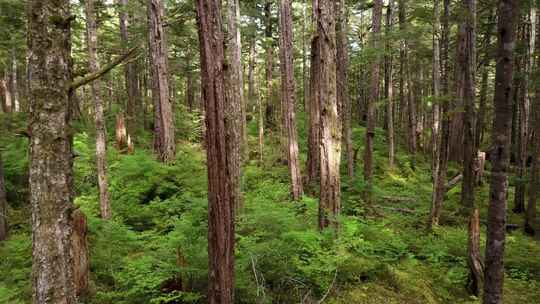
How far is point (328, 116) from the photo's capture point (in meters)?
7.09

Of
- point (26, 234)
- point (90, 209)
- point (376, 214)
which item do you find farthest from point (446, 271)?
point (26, 234)

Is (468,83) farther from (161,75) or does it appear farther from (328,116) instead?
(161,75)

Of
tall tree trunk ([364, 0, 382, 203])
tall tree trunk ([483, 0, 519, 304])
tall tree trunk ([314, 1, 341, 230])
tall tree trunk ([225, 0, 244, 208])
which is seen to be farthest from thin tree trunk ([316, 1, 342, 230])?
tall tree trunk ([364, 0, 382, 203])

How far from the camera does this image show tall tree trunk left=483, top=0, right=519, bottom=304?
15.0ft

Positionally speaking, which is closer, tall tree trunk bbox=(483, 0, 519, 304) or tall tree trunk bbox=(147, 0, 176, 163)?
tall tree trunk bbox=(483, 0, 519, 304)

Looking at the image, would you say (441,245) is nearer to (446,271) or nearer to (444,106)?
(446,271)

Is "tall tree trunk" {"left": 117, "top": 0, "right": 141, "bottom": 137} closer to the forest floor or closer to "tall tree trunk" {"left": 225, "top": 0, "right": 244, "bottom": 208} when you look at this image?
the forest floor

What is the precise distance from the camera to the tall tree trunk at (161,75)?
1145 centimetres

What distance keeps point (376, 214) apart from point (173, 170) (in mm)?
6777

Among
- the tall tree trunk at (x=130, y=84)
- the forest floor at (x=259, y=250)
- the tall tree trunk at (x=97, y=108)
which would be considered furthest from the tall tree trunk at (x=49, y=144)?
the tall tree trunk at (x=130, y=84)

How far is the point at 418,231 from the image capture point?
10398 mm

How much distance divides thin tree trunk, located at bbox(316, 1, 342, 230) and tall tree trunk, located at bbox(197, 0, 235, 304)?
3.41 metres

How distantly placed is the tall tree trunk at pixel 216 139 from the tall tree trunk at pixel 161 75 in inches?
332

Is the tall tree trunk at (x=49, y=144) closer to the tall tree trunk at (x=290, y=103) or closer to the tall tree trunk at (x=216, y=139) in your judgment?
the tall tree trunk at (x=216, y=139)
